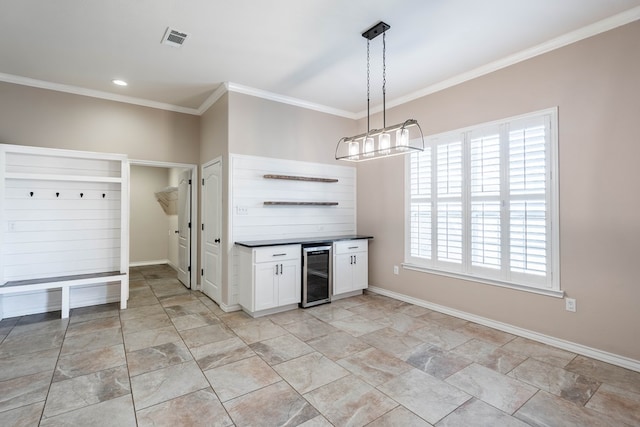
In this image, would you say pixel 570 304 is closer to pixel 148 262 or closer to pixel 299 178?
pixel 299 178

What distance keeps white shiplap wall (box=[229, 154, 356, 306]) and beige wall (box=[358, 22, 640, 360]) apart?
2.29 m

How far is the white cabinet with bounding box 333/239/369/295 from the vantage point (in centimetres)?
452

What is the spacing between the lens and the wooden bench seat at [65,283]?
3.54m

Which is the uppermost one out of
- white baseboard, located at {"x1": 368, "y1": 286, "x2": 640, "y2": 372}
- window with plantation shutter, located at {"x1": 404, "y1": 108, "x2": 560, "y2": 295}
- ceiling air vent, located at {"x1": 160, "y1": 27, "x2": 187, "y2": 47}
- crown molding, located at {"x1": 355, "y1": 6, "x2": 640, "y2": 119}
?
ceiling air vent, located at {"x1": 160, "y1": 27, "x2": 187, "y2": 47}

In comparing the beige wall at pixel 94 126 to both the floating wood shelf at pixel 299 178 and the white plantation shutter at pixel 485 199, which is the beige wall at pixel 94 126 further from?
the white plantation shutter at pixel 485 199

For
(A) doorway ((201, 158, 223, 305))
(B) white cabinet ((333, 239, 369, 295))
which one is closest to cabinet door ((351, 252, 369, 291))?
(B) white cabinet ((333, 239, 369, 295))

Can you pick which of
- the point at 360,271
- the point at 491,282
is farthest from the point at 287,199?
the point at 491,282

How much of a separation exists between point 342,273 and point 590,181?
9.78 feet

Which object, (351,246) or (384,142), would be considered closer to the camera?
(384,142)

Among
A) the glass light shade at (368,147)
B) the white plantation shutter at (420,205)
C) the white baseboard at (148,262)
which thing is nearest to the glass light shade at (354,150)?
the glass light shade at (368,147)

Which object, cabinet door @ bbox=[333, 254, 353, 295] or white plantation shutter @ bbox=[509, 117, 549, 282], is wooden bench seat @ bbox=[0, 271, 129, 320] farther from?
white plantation shutter @ bbox=[509, 117, 549, 282]

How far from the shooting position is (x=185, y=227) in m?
5.35

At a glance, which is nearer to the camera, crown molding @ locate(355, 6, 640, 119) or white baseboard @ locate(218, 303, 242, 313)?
crown molding @ locate(355, 6, 640, 119)

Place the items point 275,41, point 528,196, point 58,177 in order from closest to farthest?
point 275,41 → point 528,196 → point 58,177
